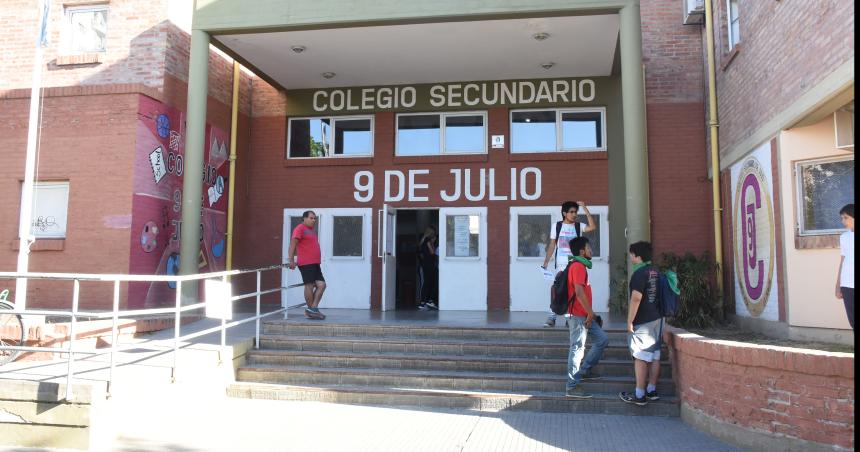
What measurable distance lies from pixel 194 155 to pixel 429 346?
481cm

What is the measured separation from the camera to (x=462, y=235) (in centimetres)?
1161

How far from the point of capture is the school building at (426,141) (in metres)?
7.62

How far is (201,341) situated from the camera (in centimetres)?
785

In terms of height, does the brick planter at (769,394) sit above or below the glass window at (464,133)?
below

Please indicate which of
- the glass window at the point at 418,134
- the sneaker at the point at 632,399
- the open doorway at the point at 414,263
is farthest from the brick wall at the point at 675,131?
the sneaker at the point at 632,399

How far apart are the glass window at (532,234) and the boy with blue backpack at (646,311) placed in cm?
511

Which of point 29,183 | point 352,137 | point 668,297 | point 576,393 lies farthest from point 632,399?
point 352,137

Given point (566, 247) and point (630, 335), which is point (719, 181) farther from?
point (630, 335)

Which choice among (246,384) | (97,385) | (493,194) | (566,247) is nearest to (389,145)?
(493,194)

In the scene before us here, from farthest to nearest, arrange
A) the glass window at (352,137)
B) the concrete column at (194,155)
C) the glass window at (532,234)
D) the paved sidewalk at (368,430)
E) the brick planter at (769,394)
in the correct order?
the glass window at (352,137) < the glass window at (532,234) < the concrete column at (194,155) < the paved sidewalk at (368,430) < the brick planter at (769,394)

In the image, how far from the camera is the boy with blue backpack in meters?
6.06

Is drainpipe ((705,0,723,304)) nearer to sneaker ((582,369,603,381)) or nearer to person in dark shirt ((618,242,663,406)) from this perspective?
sneaker ((582,369,603,381))

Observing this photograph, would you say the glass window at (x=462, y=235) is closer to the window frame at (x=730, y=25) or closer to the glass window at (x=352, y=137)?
the glass window at (x=352, y=137)

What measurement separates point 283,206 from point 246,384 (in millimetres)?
5502
